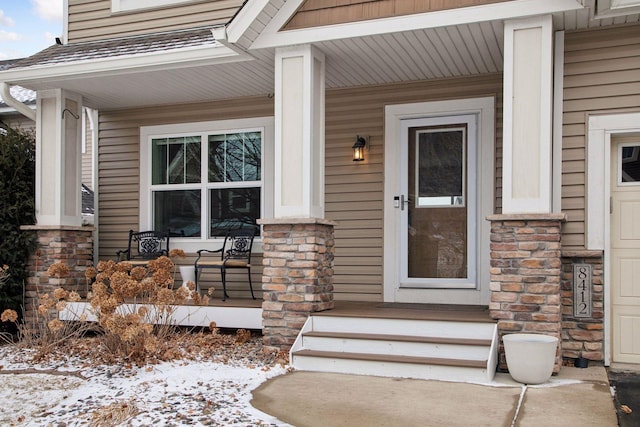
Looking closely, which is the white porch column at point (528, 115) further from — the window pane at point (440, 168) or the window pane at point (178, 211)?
the window pane at point (178, 211)

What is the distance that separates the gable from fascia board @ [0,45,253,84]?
0.71 metres

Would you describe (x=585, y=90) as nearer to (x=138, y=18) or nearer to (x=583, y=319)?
(x=583, y=319)

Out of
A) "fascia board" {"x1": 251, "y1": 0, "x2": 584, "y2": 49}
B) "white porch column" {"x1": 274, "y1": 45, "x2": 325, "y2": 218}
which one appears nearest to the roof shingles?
"fascia board" {"x1": 251, "y1": 0, "x2": 584, "y2": 49}

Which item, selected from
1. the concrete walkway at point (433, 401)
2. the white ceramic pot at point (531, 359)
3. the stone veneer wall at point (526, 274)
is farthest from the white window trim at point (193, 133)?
the white ceramic pot at point (531, 359)

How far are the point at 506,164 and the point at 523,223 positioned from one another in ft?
1.55

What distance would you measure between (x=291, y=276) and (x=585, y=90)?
2.95 metres

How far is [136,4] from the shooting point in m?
7.39

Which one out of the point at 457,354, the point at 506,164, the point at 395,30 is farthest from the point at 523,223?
the point at 395,30

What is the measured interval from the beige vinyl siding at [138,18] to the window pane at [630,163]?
427 cm

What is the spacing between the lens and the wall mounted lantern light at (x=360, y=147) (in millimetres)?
6730

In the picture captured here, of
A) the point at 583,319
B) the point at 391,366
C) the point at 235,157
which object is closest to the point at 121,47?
the point at 235,157

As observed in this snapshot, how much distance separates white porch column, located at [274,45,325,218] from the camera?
5.45 metres

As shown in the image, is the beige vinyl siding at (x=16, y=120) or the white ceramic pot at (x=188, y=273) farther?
the beige vinyl siding at (x=16, y=120)

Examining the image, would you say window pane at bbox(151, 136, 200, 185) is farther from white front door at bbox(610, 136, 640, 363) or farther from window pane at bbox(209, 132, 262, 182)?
white front door at bbox(610, 136, 640, 363)
